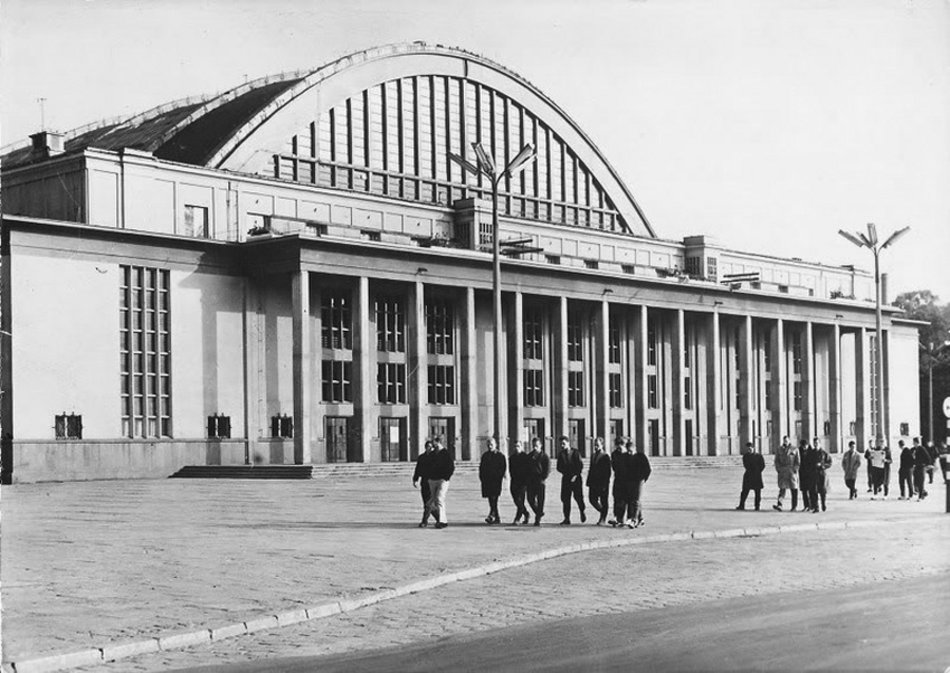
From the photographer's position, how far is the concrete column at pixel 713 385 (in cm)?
7956

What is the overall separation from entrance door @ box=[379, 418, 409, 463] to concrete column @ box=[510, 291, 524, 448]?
590 centimetres

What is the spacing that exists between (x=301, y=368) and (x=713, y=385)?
105 ft

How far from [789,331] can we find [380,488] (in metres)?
53.0

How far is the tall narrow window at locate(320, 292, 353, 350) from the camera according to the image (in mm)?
62438

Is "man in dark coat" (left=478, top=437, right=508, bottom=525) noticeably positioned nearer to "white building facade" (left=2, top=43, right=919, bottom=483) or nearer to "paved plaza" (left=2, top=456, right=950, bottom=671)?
"paved plaza" (left=2, top=456, right=950, bottom=671)

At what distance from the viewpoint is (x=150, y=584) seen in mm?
15914

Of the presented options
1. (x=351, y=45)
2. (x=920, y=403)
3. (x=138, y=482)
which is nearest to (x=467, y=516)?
(x=351, y=45)

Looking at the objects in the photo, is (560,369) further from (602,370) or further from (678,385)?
(678,385)

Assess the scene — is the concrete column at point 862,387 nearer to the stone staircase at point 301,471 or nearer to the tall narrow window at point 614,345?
the tall narrow window at point 614,345

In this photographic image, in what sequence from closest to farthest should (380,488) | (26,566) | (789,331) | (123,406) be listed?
1. (26,566)
2. (380,488)
3. (123,406)
4. (789,331)

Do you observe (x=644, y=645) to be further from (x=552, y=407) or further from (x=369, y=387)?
(x=552, y=407)

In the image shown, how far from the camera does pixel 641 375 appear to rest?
75875 mm

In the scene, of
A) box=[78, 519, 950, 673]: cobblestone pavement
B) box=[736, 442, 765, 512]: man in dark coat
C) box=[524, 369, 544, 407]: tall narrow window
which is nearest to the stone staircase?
box=[524, 369, 544, 407]: tall narrow window

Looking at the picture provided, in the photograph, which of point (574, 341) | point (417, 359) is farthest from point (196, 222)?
point (574, 341)
